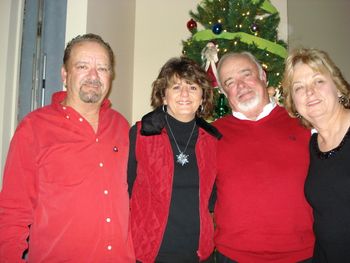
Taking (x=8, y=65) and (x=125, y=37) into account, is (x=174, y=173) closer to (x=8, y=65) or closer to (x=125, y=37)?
(x=8, y=65)

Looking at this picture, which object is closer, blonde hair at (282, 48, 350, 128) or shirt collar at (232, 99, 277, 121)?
blonde hair at (282, 48, 350, 128)

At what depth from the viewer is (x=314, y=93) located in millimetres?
1592

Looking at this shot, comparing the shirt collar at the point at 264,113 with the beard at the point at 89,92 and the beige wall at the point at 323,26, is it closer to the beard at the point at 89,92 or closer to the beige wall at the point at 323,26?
the beard at the point at 89,92

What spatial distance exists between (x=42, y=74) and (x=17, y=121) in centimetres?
42

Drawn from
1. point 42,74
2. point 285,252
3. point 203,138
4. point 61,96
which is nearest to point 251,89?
point 203,138

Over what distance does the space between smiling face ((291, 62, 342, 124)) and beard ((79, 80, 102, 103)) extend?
117 centimetres

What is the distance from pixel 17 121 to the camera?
2211 mm

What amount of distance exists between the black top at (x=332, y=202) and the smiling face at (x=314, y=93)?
0.62ft

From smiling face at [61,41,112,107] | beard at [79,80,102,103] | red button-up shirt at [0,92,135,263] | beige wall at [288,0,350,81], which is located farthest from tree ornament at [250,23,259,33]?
beige wall at [288,0,350,81]

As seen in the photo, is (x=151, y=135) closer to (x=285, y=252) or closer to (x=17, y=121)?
(x=285, y=252)

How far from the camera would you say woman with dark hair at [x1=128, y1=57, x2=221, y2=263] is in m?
1.60

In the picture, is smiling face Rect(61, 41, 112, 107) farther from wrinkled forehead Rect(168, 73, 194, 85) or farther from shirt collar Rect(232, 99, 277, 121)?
shirt collar Rect(232, 99, 277, 121)

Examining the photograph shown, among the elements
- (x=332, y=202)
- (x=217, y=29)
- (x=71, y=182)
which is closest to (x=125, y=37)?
(x=217, y=29)

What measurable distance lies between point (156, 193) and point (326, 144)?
3.28 ft
